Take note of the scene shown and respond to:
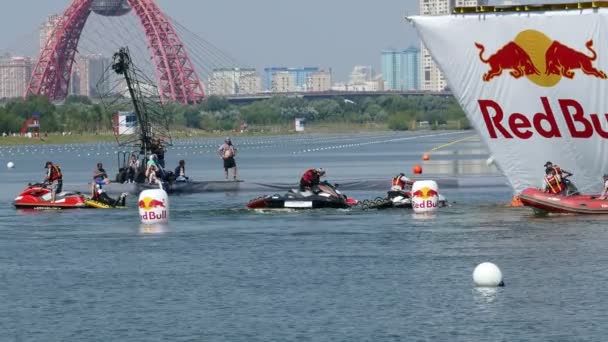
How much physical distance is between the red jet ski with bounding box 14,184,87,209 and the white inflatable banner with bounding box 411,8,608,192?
1476cm

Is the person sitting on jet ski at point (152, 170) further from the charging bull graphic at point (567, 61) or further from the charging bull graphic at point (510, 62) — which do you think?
the charging bull graphic at point (567, 61)

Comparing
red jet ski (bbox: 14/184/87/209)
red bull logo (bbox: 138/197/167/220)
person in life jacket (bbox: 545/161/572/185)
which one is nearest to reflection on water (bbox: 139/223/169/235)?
red bull logo (bbox: 138/197/167/220)

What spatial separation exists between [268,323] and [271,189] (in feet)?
137

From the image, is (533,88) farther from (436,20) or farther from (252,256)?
(252,256)

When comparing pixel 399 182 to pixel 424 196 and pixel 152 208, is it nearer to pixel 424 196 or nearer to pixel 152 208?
pixel 424 196

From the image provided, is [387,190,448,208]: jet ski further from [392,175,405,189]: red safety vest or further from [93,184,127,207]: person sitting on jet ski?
[93,184,127,207]: person sitting on jet ski

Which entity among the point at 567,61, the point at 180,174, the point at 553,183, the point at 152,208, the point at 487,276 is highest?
the point at 567,61

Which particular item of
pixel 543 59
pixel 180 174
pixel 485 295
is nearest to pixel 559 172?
pixel 543 59

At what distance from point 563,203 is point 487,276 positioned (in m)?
18.4

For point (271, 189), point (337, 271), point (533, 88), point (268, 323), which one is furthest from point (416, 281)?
point (271, 189)

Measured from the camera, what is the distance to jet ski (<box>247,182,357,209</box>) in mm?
58312

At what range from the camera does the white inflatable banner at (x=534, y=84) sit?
57.4 metres

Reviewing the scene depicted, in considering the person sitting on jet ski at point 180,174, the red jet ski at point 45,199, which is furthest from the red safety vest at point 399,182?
the person sitting on jet ski at point 180,174

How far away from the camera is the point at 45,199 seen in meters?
62.7
